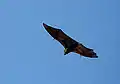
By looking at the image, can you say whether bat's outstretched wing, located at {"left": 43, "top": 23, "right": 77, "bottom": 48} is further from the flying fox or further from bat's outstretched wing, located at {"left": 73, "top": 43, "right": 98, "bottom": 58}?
bat's outstretched wing, located at {"left": 73, "top": 43, "right": 98, "bottom": 58}

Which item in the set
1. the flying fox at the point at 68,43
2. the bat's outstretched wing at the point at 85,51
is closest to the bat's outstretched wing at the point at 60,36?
the flying fox at the point at 68,43

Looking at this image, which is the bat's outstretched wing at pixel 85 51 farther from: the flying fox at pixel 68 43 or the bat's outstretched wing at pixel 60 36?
the bat's outstretched wing at pixel 60 36

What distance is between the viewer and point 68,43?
60750 mm

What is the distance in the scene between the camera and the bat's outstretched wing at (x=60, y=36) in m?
60.5

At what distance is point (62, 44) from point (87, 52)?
3545mm

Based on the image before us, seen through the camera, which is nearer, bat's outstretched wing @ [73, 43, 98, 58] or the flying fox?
the flying fox

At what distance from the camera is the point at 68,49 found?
61.1 m

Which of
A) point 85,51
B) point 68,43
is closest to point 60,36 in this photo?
point 68,43

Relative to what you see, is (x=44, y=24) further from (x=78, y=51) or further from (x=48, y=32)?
(x=78, y=51)

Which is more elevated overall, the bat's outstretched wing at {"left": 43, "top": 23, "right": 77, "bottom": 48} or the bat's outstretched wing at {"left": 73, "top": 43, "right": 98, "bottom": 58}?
the bat's outstretched wing at {"left": 43, "top": 23, "right": 77, "bottom": 48}

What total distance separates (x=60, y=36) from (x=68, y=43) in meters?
1.64

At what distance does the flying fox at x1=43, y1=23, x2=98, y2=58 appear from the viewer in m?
60.4

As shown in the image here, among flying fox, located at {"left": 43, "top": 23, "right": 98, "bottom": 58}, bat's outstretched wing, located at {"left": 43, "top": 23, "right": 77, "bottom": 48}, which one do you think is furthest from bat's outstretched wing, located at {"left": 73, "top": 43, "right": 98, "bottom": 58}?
bat's outstretched wing, located at {"left": 43, "top": 23, "right": 77, "bottom": 48}

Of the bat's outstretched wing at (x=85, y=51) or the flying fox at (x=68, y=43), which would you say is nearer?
the flying fox at (x=68, y=43)
